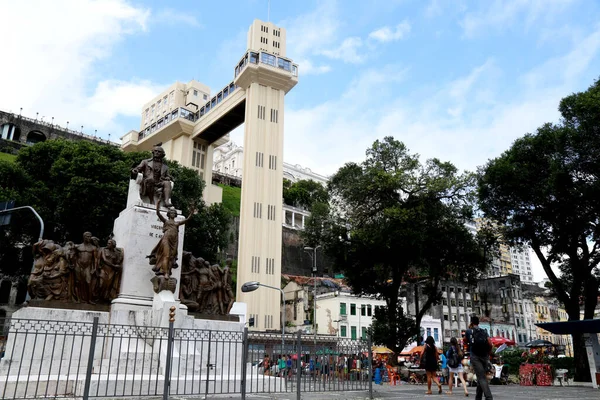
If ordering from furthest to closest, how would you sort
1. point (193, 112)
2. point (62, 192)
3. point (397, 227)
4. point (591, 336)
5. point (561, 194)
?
point (193, 112)
point (62, 192)
point (397, 227)
point (561, 194)
point (591, 336)

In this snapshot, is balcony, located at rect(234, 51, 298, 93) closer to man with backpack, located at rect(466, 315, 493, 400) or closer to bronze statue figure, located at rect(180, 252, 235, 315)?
bronze statue figure, located at rect(180, 252, 235, 315)

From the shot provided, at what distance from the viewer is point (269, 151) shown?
47812mm

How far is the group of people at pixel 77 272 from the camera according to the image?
38.1 feet

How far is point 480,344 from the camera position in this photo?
27.9ft

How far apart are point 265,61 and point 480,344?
44096 mm

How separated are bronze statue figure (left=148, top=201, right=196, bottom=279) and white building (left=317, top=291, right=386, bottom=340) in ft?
125

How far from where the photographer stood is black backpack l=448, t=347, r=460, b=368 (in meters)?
13.3

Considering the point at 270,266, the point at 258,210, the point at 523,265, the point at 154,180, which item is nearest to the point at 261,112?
the point at 258,210

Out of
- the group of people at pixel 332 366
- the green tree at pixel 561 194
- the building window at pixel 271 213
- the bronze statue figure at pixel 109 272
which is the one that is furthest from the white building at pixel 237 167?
the group of people at pixel 332 366

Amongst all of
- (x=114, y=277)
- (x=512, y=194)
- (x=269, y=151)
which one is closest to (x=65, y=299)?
(x=114, y=277)

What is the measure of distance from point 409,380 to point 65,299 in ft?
53.1

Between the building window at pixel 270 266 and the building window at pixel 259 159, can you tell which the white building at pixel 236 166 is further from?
the building window at pixel 270 266

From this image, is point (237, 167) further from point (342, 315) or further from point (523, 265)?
point (523, 265)

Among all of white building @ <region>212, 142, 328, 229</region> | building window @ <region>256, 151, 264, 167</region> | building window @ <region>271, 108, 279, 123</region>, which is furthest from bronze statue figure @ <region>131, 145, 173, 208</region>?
white building @ <region>212, 142, 328, 229</region>
